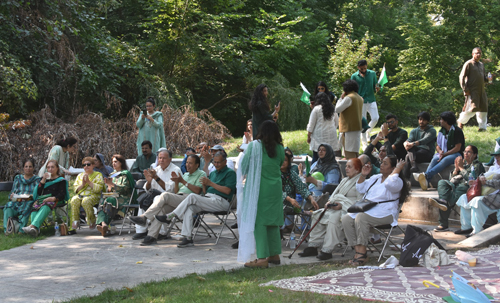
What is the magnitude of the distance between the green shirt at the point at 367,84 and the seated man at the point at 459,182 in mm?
3826

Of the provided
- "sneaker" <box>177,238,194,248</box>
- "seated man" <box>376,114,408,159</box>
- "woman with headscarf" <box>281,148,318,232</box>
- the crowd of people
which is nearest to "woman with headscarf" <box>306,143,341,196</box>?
the crowd of people

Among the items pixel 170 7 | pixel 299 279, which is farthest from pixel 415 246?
pixel 170 7

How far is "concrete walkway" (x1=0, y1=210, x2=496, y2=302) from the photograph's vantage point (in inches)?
220

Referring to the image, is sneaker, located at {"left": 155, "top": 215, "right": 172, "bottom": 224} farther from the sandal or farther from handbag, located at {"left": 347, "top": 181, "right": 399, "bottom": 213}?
the sandal

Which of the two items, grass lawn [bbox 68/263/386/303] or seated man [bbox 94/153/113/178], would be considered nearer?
grass lawn [bbox 68/263/386/303]

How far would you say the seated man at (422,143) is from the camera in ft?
36.0

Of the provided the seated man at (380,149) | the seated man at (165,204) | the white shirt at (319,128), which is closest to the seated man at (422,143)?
the seated man at (380,149)

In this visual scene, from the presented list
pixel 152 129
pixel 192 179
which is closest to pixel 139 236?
pixel 192 179

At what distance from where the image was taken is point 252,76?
21484 millimetres

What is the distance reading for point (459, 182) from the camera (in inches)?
340

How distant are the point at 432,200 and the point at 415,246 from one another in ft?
7.21

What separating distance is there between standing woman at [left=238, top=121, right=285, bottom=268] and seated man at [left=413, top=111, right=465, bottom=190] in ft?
16.0

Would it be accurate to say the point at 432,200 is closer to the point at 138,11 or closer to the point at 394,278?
the point at 394,278

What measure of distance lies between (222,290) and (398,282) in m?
1.65
